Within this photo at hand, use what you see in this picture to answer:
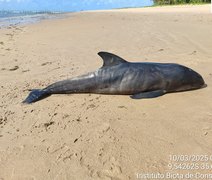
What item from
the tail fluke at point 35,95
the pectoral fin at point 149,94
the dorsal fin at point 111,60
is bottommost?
the tail fluke at point 35,95

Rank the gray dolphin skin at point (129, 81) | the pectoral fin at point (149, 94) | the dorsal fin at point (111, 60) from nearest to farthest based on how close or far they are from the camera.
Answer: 1. the pectoral fin at point (149, 94)
2. the gray dolphin skin at point (129, 81)
3. the dorsal fin at point (111, 60)

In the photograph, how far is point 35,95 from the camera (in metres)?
5.62

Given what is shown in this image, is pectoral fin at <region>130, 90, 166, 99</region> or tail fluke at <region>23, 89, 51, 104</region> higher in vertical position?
pectoral fin at <region>130, 90, 166, 99</region>

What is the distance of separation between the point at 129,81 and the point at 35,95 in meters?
1.79

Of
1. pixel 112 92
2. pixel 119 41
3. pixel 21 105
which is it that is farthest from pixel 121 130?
pixel 119 41

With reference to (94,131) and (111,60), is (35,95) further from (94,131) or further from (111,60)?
(94,131)

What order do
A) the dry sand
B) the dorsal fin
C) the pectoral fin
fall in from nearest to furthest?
the dry sand < the pectoral fin < the dorsal fin

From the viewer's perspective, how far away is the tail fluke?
547cm

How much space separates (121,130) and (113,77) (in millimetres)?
Result: 1651

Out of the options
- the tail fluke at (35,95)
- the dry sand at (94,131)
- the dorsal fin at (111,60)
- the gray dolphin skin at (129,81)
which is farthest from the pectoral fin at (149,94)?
the tail fluke at (35,95)

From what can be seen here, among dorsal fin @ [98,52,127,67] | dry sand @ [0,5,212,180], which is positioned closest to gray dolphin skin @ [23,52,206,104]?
dorsal fin @ [98,52,127,67]

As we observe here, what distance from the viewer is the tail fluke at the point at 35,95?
5475 mm

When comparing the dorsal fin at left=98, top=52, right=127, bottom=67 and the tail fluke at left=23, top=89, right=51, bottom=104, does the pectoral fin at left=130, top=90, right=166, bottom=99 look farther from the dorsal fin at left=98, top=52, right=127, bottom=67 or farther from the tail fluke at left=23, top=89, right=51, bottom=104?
the tail fluke at left=23, top=89, right=51, bottom=104

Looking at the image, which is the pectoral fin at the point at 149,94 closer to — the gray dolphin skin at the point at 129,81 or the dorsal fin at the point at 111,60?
the gray dolphin skin at the point at 129,81
